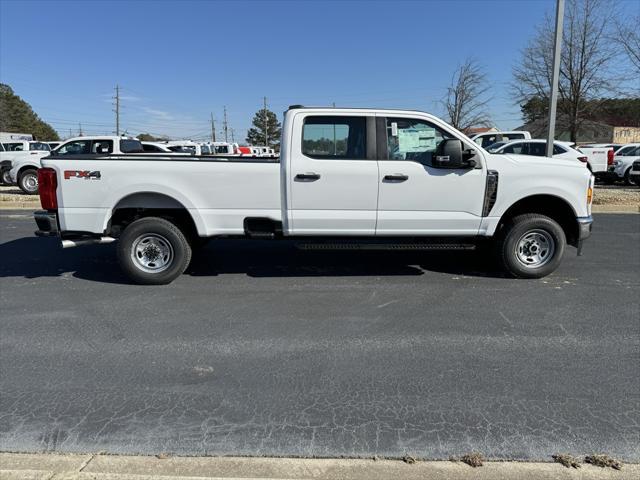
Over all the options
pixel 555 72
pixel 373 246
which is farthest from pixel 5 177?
pixel 555 72

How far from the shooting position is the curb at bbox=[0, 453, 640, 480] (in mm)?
2580

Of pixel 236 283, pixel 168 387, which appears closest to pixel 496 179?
pixel 236 283

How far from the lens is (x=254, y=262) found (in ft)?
24.0

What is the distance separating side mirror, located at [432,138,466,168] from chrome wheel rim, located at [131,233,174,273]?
331cm

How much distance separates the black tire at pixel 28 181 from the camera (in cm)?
1661

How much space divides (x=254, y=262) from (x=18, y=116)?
315 feet

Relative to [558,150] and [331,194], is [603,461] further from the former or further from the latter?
[558,150]

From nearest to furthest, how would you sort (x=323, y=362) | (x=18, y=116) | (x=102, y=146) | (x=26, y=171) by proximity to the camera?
(x=323, y=362) < (x=102, y=146) < (x=26, y=171) < (x=18, y=116)

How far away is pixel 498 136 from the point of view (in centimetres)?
2141

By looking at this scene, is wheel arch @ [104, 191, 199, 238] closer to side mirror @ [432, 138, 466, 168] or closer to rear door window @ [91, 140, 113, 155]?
side mirror @ [432, 138, 466, 168]

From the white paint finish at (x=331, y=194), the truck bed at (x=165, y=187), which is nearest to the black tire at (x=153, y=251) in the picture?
the truck bed at (x=165, y=187)

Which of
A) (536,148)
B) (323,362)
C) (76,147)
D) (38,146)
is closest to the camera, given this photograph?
(323,362)

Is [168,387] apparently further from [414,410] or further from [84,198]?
[84,198]

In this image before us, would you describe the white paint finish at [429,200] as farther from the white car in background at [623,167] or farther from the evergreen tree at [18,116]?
the evergreen tree at [18,116]
